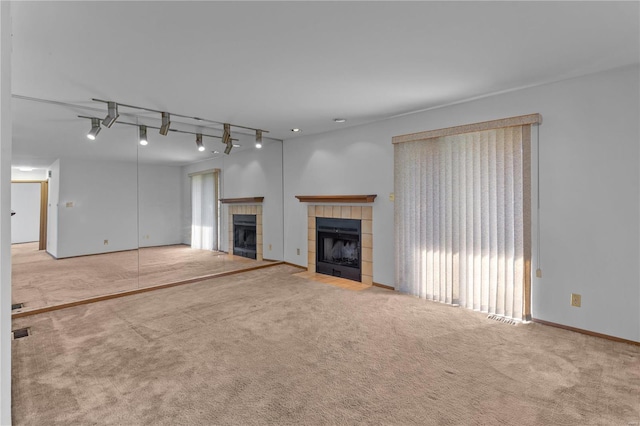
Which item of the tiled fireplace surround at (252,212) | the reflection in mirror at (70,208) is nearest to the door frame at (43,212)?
the reflection in mirror at (70,208)

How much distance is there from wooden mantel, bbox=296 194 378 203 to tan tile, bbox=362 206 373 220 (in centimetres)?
14

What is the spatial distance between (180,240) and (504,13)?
180 inches

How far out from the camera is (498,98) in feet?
11.0

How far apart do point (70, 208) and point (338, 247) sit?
3649 mm

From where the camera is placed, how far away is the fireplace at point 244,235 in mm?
5477

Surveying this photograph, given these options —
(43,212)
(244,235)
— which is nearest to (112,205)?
(43,212)

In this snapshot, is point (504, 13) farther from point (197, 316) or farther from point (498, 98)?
point (197, 316)

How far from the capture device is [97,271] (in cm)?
415

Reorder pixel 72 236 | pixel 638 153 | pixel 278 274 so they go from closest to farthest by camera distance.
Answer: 1. pixel 638 153
2. pixel 72 236
3. pixel 278 274

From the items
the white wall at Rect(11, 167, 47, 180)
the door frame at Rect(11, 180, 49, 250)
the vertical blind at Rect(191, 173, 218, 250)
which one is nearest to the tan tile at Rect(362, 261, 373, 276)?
the vertical blind at Rect(191, 173, 218, 250)

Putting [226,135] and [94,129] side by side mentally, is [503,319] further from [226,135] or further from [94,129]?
[94,129]

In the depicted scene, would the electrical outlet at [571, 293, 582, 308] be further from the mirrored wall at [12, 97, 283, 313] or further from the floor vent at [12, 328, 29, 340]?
the floor vent at [12, 328, 29, 340]

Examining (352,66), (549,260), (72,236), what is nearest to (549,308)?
(549,260)

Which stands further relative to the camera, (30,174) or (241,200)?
(241,200)
